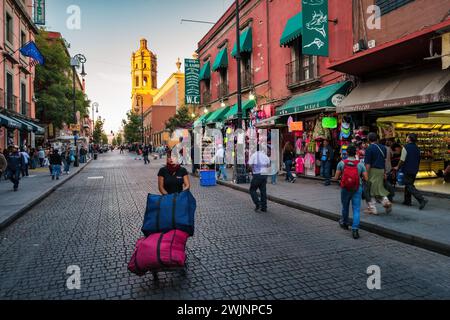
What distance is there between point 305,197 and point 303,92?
21.8 ft

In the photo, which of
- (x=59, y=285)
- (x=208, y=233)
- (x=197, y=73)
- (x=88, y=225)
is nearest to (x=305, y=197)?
(x=208, y=233)

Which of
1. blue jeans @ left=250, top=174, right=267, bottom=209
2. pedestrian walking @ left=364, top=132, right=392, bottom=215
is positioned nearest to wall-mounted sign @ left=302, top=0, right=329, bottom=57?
pedestrian walking @ left=364, top=132, right=392, bottom=215

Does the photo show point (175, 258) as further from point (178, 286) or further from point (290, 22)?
point (290, 22)

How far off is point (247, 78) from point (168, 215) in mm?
17494

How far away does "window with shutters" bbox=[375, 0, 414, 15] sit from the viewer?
973 cm

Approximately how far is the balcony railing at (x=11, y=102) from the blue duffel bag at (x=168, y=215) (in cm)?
2186

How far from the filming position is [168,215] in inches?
165

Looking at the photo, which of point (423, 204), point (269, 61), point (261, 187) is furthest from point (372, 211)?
point (269, 61)

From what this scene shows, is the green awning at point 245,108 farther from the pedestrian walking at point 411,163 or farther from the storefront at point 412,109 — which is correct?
the pedestrian walking at point 411,163

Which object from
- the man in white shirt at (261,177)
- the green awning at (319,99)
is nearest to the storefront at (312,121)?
the green awning at (319,99)

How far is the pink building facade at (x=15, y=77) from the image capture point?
Result: 65.8ft

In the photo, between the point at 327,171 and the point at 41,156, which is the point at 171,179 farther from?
the point at 41,156

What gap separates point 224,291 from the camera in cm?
384

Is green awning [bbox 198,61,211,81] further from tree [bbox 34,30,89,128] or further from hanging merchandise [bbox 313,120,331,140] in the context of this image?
tree [bbox 34,30,89,128]
